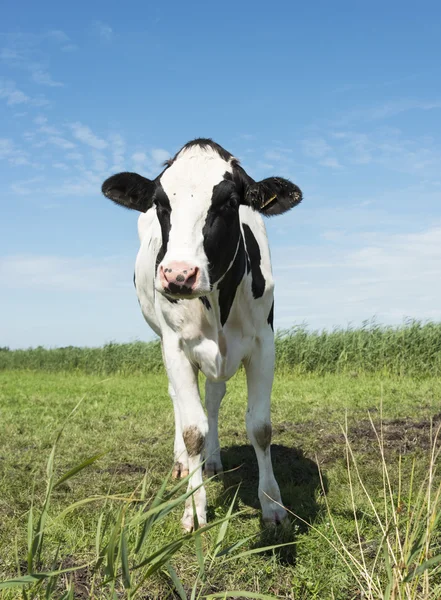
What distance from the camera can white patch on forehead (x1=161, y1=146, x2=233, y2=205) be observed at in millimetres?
3762

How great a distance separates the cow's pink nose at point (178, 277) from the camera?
328 cm

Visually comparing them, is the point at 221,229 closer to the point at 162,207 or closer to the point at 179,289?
the point at 162,207

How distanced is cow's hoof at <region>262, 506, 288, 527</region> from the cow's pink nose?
6.04ft

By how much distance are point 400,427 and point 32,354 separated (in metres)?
22.4

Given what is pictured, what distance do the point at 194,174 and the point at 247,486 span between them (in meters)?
2.75

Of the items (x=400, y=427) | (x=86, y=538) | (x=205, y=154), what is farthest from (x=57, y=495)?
(x=400, y=427)

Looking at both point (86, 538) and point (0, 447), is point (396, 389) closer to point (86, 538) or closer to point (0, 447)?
point (0, 447)

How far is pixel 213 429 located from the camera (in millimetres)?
5477

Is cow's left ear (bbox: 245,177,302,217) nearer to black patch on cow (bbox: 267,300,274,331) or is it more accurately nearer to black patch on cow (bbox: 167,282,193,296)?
black patch on cow (bbox: 267,300,274,331)

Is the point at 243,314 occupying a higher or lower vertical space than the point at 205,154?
lower

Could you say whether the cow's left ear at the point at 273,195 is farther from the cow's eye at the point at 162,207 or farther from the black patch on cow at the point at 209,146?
the cow's eye at the point at 162,207

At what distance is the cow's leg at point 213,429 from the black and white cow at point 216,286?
109cm

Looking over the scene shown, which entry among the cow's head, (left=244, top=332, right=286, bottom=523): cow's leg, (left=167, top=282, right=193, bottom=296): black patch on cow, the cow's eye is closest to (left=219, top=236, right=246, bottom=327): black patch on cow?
the cow's head

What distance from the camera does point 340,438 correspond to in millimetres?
6895
